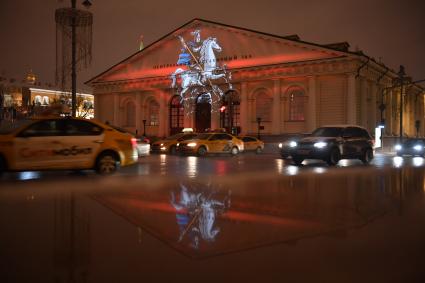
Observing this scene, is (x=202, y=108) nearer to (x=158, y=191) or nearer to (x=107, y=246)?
(x=158, y=191)

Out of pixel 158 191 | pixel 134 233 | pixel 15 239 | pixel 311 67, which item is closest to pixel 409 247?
pixel 134 233

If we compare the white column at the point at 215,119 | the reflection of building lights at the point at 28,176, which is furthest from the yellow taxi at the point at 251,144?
the reflection of building lights at the point at 28,176

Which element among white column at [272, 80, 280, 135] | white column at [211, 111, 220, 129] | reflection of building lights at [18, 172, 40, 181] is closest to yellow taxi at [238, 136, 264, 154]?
white column at [272, 80, 280, 135]

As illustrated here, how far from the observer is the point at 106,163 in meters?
12.3

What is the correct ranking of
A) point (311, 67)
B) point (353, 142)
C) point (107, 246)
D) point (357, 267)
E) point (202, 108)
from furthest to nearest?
1. point (202, 108)
2. point (311, 67)
3. point (353, 142)
4. point (107, 246)
5. point (357, 267)

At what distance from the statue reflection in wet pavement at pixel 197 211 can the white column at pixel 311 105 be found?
2808 cm

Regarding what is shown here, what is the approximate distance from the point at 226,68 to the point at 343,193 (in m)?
33.4

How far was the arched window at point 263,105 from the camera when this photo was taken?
40.1m

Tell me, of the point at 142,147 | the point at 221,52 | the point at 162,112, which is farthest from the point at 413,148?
the point at 162,112

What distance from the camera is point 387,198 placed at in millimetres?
8867

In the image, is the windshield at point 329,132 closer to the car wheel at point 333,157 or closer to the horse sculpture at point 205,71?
the car wheel at point 333,157

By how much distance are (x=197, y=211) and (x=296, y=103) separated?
3288cm

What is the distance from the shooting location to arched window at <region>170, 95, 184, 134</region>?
46.2 meters

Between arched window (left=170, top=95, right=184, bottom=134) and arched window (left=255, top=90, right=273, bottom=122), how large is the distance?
9258 mm
